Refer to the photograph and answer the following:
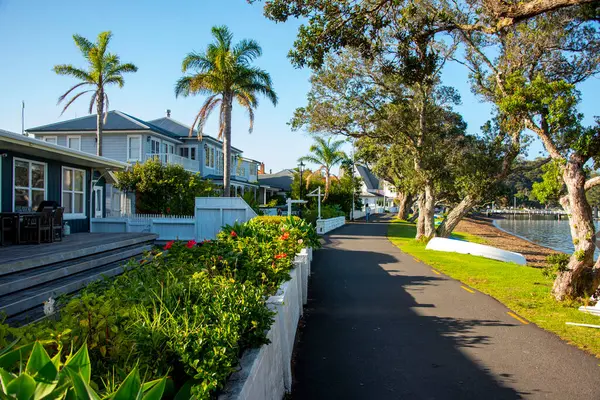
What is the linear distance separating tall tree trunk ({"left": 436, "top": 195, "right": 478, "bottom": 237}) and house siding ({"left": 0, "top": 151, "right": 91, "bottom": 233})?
1686cm

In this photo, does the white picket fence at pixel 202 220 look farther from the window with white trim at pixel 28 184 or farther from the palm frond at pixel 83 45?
the palm frond at pixel 83 45

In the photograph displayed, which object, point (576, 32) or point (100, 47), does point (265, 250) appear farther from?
point (100, 47)

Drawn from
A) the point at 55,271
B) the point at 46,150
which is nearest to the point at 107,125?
the point at 46,150

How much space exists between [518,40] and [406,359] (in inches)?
477

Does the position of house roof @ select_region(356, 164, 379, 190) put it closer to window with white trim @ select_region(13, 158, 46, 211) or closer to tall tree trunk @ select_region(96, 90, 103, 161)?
tall tree trunk @ select_region(96, 90, 103, 161)

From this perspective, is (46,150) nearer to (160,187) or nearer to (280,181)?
(160,187)

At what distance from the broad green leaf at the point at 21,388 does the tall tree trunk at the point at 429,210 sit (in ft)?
81.4

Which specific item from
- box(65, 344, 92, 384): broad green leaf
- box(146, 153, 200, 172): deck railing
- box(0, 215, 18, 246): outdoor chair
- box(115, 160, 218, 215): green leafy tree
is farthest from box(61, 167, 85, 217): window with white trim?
box(65, 344, 92, 384): broad green leaf

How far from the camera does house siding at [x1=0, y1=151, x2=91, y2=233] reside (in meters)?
13.2

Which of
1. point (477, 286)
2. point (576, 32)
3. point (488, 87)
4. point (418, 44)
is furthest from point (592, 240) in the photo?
point (488, 87)

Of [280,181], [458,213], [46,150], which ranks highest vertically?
[280,181]

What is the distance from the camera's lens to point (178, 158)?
33.6 meters

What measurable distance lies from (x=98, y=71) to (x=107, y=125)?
5.63 m

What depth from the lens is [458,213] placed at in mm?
Result: 23875
